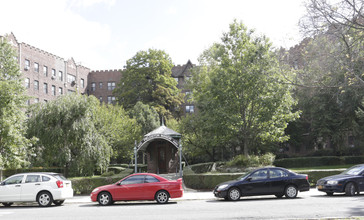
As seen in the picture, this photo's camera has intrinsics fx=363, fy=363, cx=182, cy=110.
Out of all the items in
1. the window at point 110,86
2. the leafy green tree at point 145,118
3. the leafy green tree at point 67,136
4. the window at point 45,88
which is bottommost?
the leafy green tree at point 67,136

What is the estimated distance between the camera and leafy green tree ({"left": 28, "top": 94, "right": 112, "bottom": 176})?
80.0 feet

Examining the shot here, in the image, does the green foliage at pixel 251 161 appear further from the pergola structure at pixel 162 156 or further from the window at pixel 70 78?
the window at pixel 70 78

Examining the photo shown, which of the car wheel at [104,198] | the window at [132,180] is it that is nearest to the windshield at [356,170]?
the window at [132,180]

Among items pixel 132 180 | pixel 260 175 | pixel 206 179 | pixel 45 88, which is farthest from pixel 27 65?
pixel 260 175

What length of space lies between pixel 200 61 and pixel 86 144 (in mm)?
25017

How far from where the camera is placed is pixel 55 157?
24.6 m

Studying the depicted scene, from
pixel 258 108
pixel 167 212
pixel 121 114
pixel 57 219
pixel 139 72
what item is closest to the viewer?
pixel 57 219

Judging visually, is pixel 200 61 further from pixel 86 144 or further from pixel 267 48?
pixel 86 144

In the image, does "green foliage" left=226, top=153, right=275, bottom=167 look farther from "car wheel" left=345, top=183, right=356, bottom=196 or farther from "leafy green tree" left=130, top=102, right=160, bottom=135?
"leafy green tree" left=130, top=102, right=160, bottom=135

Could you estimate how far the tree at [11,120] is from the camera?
21422mm

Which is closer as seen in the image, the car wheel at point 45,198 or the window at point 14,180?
the car wheel at point 45,198

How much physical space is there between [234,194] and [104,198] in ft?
19.1

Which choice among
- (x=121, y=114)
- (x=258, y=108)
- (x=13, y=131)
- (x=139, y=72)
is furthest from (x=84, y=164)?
(x=139, y=72)

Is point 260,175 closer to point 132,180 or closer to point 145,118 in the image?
point 132,180
